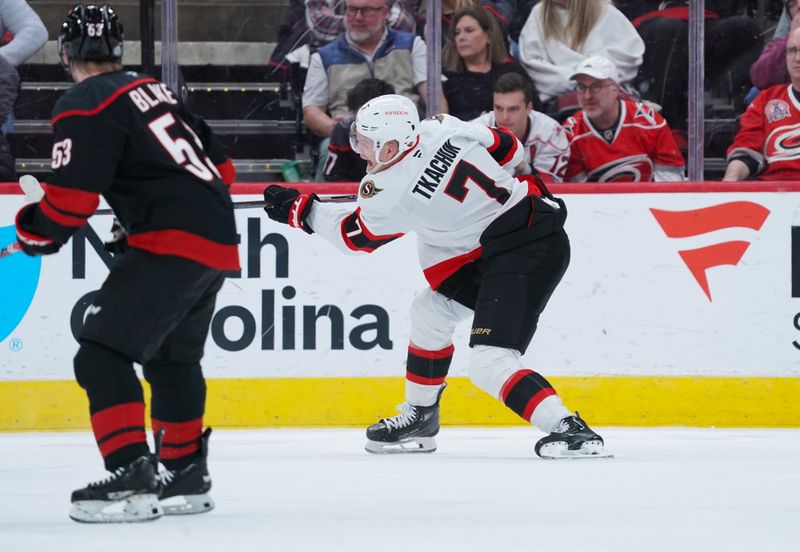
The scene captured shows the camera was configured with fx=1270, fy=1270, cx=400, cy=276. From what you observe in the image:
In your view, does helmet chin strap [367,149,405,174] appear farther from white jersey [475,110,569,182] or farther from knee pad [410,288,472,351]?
white jersey [475,110,569,182]

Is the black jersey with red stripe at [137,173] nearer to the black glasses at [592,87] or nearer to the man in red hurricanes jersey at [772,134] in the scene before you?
the black glasses at [592,87]

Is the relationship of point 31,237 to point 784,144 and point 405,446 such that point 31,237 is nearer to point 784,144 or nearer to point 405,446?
point 405,446

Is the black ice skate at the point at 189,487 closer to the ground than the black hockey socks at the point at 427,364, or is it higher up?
higher up

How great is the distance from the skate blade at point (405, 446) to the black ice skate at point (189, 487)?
54.1 inches

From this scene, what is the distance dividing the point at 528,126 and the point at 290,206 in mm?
1505

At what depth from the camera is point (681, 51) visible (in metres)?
5.09

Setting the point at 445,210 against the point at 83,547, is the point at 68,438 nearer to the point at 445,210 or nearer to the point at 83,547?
the point at 445,210

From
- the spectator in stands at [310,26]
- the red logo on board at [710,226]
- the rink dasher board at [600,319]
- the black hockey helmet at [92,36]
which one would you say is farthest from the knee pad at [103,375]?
the red logo on board at [710,226]

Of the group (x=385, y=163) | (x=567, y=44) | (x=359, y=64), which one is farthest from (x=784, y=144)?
(x=385, y=163)

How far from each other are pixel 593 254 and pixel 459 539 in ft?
8.51

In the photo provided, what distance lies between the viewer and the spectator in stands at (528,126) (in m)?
5.04

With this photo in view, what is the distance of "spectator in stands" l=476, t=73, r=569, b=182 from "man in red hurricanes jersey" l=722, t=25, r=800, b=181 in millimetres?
673

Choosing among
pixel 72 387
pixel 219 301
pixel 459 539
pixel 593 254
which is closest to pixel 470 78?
pixel 593 254

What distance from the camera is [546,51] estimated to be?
516 cm
